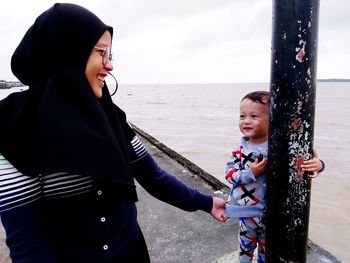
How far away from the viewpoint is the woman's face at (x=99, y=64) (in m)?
1.32

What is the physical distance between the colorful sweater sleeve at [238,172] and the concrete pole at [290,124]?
0.54 m

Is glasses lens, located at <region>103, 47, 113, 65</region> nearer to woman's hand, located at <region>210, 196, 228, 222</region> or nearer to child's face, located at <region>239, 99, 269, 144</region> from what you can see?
child's face, located at <region>239, 99, 269, 144</region>

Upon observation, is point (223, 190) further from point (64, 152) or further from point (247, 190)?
point (64, 152)

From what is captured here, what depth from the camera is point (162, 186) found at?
1.87 meters

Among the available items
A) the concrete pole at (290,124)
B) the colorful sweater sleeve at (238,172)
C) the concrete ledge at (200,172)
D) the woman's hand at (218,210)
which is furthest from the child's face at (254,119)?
the concrete ledge at (200,172)

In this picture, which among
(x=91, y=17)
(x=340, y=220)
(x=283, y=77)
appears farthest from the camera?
(x=340, y=220)

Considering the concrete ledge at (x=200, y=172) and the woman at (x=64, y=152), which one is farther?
the concrete ledge at (x=200, y=172)

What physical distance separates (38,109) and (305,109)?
1.13m

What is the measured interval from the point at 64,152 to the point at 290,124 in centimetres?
97

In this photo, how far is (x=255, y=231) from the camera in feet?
7.32

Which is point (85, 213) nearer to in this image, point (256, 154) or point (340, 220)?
point (256, 154)

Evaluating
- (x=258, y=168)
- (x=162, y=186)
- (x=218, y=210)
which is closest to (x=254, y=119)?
(x=258, y=168)

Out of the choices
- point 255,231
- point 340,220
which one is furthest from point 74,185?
point 340,220

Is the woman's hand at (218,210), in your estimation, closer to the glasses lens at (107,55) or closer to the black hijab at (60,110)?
the black hijab at (60,110)
